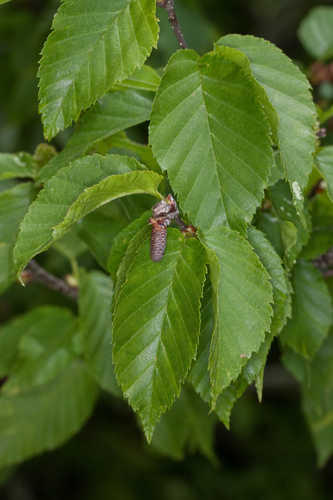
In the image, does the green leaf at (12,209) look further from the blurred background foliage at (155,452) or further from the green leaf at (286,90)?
the blurred background foliage at (155,452)

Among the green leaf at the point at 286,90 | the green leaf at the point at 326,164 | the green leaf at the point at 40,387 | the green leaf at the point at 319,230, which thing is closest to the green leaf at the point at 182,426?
the green leaf at the point at 40,387

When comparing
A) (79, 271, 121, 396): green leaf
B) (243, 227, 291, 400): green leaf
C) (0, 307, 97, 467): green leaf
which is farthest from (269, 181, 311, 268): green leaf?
(0, 307, 97, 467): green leaf

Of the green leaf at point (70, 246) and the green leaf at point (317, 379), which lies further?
the green leaf at point (70, 246)

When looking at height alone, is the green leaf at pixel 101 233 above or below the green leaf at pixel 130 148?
below

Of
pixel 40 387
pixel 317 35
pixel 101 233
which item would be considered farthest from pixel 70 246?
pixel 317 35

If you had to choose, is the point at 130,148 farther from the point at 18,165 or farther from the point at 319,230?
the point at 319,230

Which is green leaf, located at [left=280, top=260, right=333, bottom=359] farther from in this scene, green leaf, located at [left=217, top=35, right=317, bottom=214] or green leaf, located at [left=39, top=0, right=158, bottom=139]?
green leaf, located at [left=39, top=0, right=158, bottom=139]
